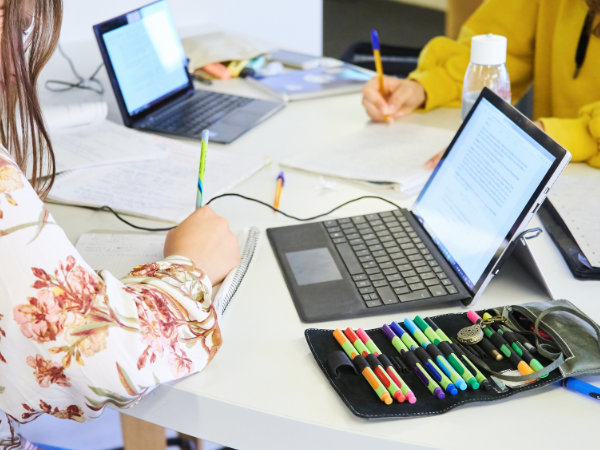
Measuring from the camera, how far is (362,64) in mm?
2168

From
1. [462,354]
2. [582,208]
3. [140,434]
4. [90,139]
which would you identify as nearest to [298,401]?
[462,354]

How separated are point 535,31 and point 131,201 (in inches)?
37.6

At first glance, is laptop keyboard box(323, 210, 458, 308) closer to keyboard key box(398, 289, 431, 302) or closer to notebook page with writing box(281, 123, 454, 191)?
keyboard key box(398, 289, 431, 302)

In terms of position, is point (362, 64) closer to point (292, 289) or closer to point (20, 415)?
point (292, 289)

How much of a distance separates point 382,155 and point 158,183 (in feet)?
1.28

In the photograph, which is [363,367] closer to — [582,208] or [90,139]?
[582,208]

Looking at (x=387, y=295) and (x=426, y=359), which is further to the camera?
(x=387, y=295)

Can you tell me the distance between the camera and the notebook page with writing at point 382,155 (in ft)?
4.00

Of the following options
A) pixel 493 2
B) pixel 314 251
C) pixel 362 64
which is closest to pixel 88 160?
pixel 314 251

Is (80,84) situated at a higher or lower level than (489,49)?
lower

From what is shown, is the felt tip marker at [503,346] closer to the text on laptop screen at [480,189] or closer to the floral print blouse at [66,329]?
the text on laptop screen at [480,189]

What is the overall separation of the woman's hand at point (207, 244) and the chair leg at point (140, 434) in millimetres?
271

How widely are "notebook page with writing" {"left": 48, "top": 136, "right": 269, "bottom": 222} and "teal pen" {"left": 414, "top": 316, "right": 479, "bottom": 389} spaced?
0.43 m

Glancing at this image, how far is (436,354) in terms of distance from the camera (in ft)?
2.57
